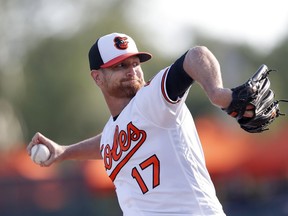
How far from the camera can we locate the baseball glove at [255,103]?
493 cm

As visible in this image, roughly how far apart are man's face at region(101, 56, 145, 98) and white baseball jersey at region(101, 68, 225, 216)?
0.26m

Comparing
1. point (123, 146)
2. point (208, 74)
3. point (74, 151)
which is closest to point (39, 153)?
point (74, 151)

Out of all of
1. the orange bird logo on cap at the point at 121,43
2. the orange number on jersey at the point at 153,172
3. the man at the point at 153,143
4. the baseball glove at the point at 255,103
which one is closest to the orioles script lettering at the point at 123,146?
the man at the point at 153,143

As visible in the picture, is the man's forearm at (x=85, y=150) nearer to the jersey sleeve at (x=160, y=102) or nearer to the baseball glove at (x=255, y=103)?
the jersey sleeve at (x=160, y=102)

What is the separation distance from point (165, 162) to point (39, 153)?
152 centimetres

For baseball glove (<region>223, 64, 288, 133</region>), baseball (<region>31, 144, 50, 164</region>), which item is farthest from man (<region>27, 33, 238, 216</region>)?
baseball (<region>31, 144, 50, 164</region>)

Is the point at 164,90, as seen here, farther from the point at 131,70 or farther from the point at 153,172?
the point at 131,70

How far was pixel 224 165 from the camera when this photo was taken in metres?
18.4

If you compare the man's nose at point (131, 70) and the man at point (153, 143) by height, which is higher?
the man's nose at point (131, 70)

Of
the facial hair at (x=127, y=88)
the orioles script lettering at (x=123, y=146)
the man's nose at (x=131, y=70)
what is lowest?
the orioles script lettering at (x=123, y=146)

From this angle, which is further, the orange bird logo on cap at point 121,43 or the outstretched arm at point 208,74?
the orange bird logo on cap at point 121,43

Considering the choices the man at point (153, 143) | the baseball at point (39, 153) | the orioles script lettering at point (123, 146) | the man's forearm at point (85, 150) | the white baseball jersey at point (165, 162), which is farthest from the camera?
the man's forearm at point (85, 150)

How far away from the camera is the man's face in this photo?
20.2 ft

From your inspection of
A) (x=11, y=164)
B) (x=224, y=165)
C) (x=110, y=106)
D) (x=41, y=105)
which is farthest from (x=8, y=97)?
(x=110, y=106)
